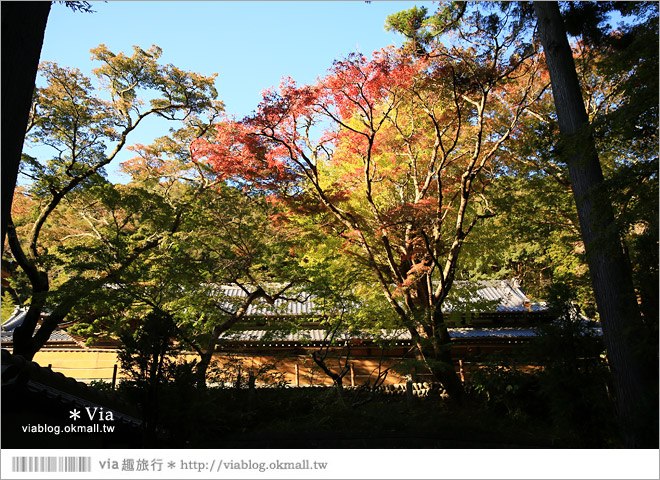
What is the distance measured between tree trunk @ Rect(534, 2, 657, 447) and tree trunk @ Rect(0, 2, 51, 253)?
533 cm

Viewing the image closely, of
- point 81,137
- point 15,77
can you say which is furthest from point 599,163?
point 81,137

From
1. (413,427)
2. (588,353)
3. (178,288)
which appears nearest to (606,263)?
(588,353)

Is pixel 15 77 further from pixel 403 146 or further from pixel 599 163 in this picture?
pixel 403 146

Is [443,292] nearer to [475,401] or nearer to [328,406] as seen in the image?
[475,401]

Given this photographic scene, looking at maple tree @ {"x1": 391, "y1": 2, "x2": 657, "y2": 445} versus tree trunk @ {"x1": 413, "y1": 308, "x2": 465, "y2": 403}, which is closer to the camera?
maple tree @ {"x1": 391, "y1": 2, "x2": 657, "y2": 445}

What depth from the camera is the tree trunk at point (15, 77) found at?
10.8ft

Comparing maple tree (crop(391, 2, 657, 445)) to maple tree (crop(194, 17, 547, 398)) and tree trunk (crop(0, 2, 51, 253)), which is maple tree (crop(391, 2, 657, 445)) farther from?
tree trunk (crop(0, 2, 51, 253))

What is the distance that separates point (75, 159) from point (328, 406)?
25.8 feet

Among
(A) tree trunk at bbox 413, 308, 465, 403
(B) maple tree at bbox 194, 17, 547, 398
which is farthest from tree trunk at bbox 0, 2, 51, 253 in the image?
(A) tree trunk at bbox 413, 308, 465, 403

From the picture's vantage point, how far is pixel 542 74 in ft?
30.8

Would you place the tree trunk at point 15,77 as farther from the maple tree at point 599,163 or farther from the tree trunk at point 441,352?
the tree trunk at point 441,352

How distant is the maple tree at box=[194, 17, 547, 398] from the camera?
326 inches

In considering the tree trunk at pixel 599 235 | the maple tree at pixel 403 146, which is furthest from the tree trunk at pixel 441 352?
the tree trunk at pixel 599 235

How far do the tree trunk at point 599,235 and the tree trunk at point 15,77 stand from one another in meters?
5.33
